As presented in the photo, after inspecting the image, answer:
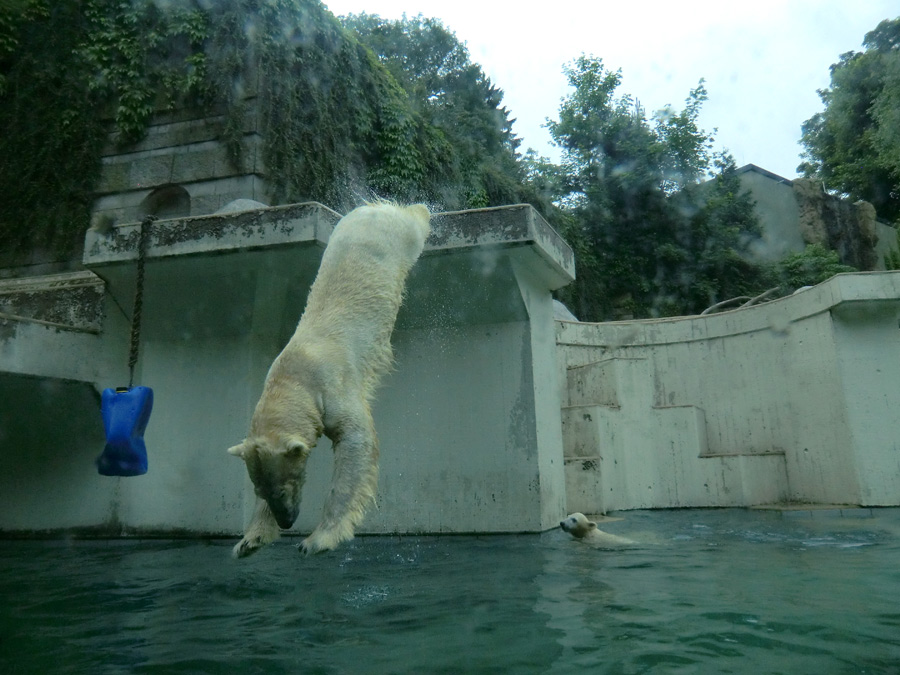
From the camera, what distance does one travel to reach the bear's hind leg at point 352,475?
3760mm

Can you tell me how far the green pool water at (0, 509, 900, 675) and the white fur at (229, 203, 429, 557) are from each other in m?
0.55

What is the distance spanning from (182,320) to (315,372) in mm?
3968

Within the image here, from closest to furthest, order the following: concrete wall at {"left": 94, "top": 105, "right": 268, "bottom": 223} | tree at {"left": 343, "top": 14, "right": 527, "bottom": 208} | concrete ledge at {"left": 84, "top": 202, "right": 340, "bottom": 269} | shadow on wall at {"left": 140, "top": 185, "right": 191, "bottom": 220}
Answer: concrete ledge at {"left": 84, "top": 202, "right": 340, "bottom": 269}
concrete wall at {"left": 94, "top": 105, "right": 268, "bottom": 223}
shadow on wall at {"left": 140, "top": 185, "right": 191, "bottom": 220}
tree at {"left": 343, "top": 14, "right": 527, "bottom": 208}

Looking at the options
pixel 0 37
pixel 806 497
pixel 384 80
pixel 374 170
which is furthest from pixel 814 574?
pixel 0 37

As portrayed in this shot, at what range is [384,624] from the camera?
353 cm

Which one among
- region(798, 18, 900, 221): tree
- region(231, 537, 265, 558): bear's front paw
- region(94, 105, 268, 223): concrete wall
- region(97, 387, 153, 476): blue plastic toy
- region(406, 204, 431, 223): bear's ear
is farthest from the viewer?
region(798, 18, 900, 221): tree

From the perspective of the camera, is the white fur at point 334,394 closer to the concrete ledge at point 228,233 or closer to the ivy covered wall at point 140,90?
the concrete ledge at point 228,233

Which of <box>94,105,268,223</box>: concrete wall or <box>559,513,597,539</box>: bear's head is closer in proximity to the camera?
<box>559,513,597,539</box>: bear's head

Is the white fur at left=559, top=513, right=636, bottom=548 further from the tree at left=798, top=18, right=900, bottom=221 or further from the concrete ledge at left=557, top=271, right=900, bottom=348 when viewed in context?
the tree at left=798, top=18, right=900, bottom=221

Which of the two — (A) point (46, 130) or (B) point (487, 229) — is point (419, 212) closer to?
(B) point (487, 229)

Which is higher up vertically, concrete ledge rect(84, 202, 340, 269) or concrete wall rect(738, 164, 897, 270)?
concrete wall rect(738, 164, 897, 270)

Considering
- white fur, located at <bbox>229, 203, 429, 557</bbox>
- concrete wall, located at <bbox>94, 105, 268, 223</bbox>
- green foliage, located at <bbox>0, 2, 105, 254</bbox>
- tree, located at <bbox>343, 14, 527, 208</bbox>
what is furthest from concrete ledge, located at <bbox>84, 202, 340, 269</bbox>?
tree, located at <bbox>343, 14, 527, 208</bbox>

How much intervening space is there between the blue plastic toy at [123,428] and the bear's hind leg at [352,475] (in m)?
1.98

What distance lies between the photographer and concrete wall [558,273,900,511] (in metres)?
9.41
